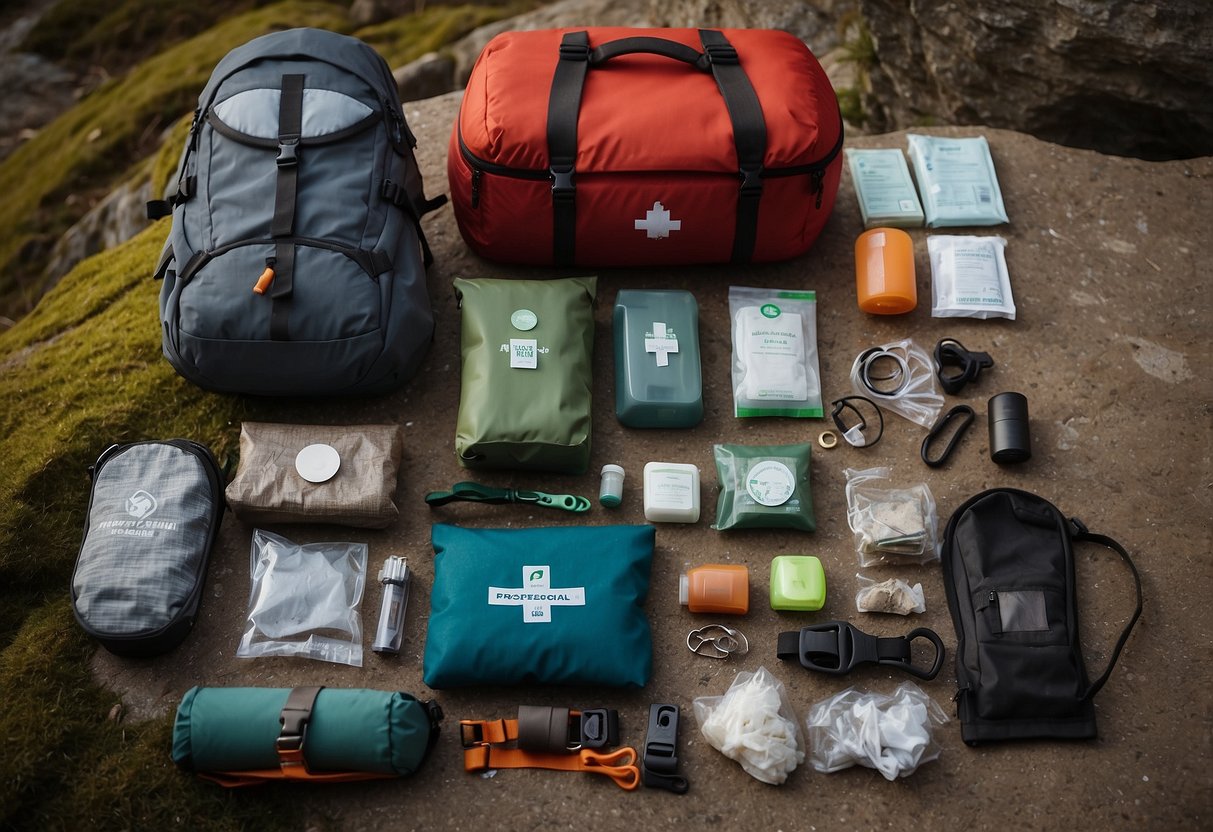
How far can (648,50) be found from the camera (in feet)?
14.0

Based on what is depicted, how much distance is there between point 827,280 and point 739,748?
2155 mm

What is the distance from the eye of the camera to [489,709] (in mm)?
3715

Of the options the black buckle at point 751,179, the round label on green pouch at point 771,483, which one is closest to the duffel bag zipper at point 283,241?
the black buckle at point 751,179

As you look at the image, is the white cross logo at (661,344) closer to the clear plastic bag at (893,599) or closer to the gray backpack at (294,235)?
the gray backpack at (294,235)

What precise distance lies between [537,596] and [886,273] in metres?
2.04

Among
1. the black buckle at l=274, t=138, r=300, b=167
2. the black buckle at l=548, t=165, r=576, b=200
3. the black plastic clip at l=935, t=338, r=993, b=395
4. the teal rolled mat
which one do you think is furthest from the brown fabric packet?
the black plastic clip at l=935, t=338, r=993, b=395

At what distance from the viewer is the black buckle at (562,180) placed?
414 cm

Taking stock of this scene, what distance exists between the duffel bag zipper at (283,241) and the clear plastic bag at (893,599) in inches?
85.9

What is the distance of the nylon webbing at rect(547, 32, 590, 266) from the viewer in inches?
163

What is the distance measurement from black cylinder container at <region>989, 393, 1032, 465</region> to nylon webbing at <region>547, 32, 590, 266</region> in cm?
185

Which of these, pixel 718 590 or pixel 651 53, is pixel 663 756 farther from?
pixel 651 53

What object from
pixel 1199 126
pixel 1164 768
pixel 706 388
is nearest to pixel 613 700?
pixel 706 388

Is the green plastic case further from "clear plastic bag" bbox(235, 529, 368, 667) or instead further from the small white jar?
"clear plastic bag" bbox(235, 529, 368, 667)

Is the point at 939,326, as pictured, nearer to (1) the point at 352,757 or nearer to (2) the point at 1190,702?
(2) the point at 1190,702
